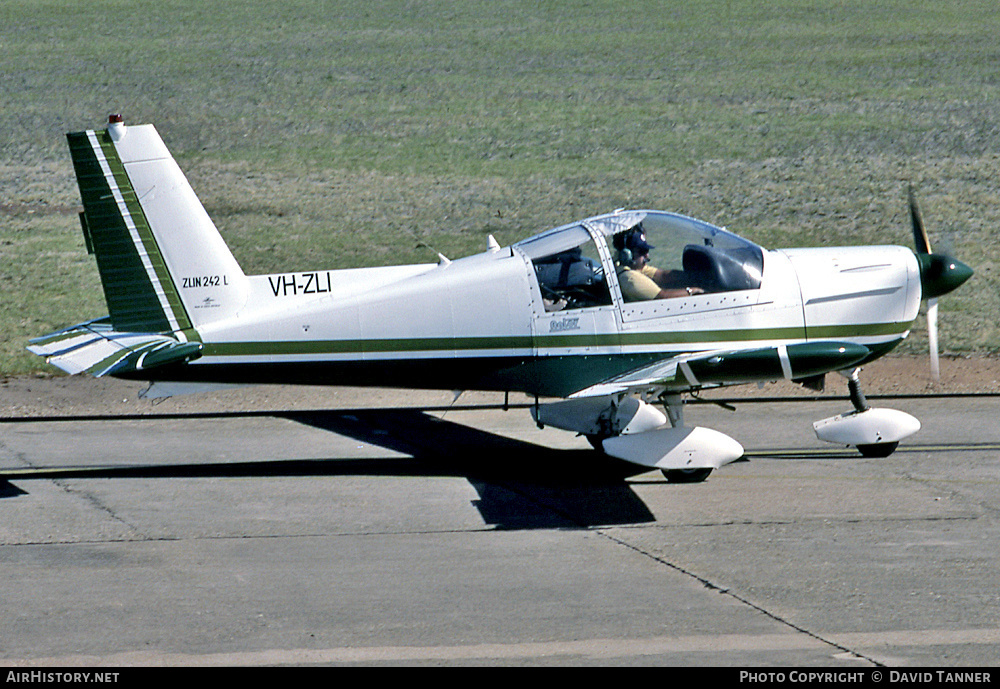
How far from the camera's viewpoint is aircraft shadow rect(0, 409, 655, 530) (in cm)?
1071

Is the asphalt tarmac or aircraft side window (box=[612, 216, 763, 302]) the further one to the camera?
aircraft side window (box=[612, 216, 763, 302])

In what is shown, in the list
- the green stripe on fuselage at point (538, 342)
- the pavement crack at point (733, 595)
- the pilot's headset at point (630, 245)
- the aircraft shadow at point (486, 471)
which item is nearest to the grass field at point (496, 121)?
the aircraft shadow at point (486, 471)

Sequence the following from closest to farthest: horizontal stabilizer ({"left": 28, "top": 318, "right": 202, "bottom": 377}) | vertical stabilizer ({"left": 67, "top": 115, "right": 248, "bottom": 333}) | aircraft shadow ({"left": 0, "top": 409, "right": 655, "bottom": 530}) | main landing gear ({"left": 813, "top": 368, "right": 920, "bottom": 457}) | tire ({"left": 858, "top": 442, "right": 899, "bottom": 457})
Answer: aircraft shadow ({"left": 0, "top": 409, "right": 655, "bottom": 530})
horizontal stabilizer ({"left": 28, "top": 318, "right": 202, "bottom": 377})
vertical stabilizer ({"left": 67, "top": 115, "right": 248, "bottom": 333})
main landing gear ({"left": 813, "top": 368, "right": 920, "bottom": 457})
tire ({"left": 858, "top": 442, "right": 899, "bottom": 457})

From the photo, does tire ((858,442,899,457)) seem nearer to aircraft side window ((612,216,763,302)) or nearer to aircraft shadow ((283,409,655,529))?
aircraft side window ((612,216,763,302))

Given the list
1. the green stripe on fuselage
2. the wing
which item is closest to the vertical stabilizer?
the green stripe on fuselage

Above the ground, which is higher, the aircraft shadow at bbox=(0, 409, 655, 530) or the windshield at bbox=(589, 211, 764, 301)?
the windshield at bbox=(589, 211, 764, 301)

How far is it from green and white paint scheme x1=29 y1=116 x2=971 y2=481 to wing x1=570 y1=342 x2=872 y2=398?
0.40 meters

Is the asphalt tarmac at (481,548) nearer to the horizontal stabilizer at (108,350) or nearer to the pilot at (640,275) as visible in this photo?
the horizontal stabilizer at (108,350)

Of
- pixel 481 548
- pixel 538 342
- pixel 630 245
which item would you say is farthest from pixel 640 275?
pixel 481 548

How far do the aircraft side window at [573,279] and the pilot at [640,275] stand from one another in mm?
208

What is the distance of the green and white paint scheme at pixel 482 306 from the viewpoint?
11.5m

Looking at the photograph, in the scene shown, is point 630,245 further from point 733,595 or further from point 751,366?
point 733,595

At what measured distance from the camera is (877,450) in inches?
482
